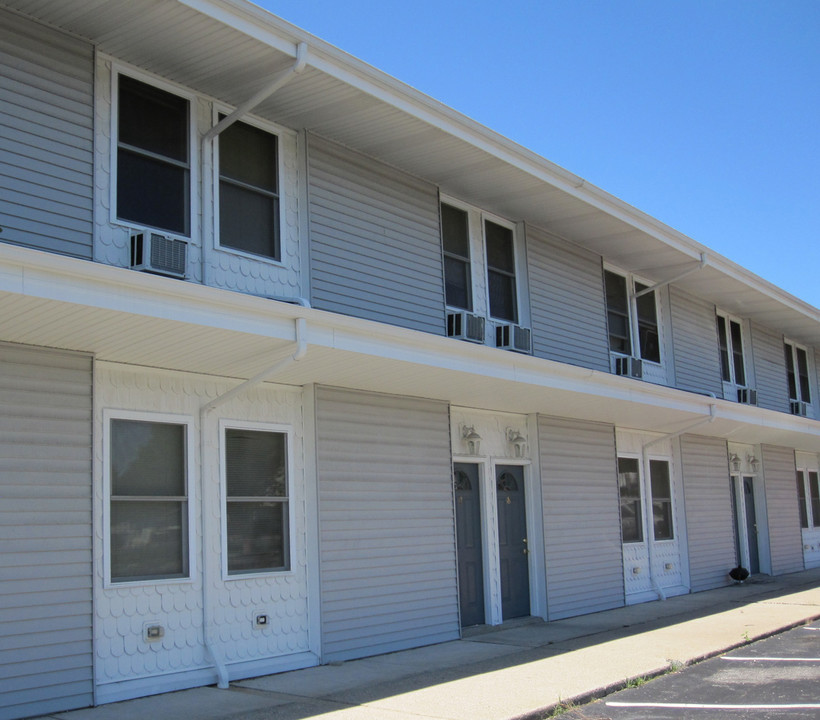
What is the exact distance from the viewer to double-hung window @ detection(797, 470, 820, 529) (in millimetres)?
22266

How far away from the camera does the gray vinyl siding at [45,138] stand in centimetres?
761

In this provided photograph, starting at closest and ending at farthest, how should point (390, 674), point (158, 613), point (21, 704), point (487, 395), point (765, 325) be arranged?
point (21, 704) → point (158, 613) → point (390, 674) → point (487, 395) → point (765, 325)

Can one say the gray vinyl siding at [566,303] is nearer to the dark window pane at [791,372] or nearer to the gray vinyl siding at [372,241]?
the gray vinyl siding at [372,241]

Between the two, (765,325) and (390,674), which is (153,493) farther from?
(765,325)

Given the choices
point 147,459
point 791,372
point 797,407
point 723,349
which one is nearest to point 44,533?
point 147,459

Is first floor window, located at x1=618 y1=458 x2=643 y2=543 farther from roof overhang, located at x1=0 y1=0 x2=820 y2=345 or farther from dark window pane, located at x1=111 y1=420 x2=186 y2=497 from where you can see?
dark window pane, located at x1=111 y1=420 x2=186 y2=497

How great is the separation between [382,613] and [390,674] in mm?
1382

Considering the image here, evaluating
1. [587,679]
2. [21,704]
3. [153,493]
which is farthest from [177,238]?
[587,679]

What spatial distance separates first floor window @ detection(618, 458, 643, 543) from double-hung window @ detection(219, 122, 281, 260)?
8076mm

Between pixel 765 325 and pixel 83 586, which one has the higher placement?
pixel 765 325

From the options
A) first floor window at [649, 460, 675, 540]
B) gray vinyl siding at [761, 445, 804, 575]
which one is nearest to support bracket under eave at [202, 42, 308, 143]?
first floor window at [649, 460, 675, 540]

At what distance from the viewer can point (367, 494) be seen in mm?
10430

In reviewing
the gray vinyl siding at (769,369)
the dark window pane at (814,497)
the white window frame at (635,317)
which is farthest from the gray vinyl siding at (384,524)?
the dark window pane at (814,497)

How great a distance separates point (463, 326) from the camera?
38.3ft
